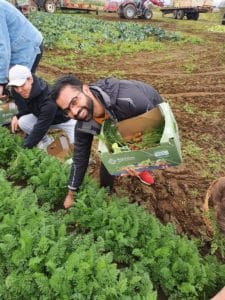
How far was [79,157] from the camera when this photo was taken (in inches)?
160

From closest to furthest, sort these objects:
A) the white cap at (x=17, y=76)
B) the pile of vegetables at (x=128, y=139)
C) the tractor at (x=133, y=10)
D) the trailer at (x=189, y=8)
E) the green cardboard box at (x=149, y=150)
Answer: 1. the green cardboard box at (x=149, y=150)
2. the pile of vegetables at (x=128, y=139)
3. the white cap at (x=17, y=76)
4. the tractor at (x=133, y=10)
5. the trailer at (x=189, y=8)

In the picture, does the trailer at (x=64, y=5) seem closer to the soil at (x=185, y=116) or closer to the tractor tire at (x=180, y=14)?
the tractor tire at (x=180, y=14)

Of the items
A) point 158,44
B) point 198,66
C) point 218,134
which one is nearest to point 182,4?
point 158,44

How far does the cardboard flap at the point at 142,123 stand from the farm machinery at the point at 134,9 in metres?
23.0

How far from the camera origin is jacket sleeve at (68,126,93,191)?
13.0 ft

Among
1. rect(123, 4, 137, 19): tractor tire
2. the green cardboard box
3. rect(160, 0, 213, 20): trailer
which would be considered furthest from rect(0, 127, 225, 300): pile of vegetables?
rect(160, 0, 213, 20): trailer

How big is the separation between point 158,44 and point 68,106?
13554 millimetres

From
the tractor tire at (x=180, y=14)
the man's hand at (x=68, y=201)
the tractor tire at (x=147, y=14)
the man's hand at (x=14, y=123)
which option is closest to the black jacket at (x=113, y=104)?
the man's hand at (x=68, y=201)

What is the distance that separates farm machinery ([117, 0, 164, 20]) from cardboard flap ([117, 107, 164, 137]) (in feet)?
75.5

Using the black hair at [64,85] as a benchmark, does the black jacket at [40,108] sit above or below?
below

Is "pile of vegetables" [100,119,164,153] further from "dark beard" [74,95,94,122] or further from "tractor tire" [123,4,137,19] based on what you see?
"tractor tire" [123,4,137,19]

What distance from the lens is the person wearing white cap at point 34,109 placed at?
16.2 ft

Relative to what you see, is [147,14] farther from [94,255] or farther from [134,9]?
[94,255]

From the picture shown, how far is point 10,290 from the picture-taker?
322 centimetres
